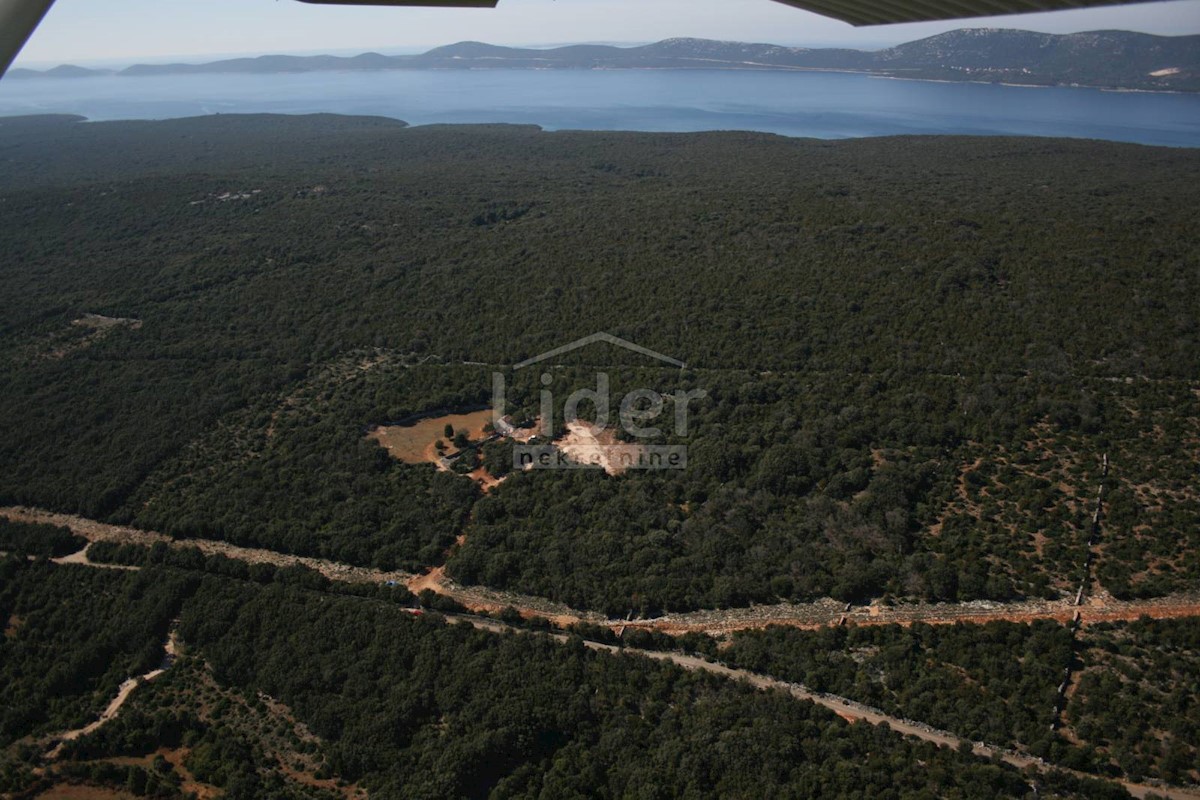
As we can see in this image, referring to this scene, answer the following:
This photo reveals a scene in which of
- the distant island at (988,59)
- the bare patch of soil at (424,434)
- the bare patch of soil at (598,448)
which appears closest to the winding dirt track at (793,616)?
the bare patch of soil at (424,434)

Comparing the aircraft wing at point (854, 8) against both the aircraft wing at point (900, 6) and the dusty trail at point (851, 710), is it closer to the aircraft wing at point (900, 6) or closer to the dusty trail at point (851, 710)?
the aircraft wing at point (900, 6)

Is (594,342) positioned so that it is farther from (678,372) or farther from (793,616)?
(793,616)

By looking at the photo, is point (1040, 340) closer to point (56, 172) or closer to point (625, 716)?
point (625, 716)

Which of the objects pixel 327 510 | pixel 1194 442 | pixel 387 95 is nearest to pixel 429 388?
pixel 327 510

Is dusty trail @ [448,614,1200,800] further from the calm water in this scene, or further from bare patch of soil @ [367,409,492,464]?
the calm water

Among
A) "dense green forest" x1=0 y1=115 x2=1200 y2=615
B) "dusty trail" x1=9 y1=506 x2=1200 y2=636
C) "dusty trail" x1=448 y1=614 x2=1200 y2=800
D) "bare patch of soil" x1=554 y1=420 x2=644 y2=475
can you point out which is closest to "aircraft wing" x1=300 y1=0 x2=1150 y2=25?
"dusty trail" x1=448 y1=614 x2=1200 y2=800

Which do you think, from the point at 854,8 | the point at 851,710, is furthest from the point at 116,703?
the point at 854,8

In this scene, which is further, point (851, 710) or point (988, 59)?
point (988, 59)
